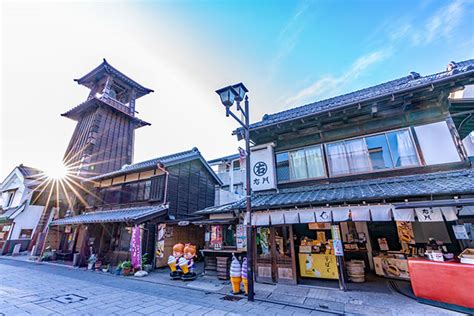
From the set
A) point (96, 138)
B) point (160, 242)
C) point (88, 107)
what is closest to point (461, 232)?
point (160, 242)

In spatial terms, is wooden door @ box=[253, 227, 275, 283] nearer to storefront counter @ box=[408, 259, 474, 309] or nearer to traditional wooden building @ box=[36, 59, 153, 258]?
storefront counter @ box=[408, 259, 474, 309]

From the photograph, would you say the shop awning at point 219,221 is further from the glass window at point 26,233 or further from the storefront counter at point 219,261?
the glass window at point 26,233

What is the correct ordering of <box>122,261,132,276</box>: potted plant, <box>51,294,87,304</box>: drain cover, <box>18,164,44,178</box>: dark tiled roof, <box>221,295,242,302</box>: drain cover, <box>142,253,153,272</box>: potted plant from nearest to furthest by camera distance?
<box>51,294,87,304</box>: drain cover → <box>221,295,242,302</box>: drain cover → <box>122,261,132,276</box>: potted plant → <box>142,253,153,272</box>: potted plant → <box>18,164,44,178</box>: dark tiled roof

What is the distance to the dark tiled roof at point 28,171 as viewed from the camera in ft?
81.9

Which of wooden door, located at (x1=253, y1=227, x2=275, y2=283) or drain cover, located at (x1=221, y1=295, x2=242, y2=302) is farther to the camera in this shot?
wooden door, located at (x1=253, y1=227, x2=275, y2=283)

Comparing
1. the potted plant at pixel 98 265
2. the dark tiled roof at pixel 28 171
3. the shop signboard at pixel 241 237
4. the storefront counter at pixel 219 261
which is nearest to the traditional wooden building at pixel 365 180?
the shop signboard at pixel 241 237

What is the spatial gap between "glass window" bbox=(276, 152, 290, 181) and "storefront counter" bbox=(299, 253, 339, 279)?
12.0 ft

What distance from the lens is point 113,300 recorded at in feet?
24.3

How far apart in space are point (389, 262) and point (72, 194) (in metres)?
26.2

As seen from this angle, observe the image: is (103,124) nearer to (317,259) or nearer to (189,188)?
(189,188)

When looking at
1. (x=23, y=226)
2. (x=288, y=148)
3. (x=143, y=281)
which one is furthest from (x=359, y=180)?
(x=23, y=226)

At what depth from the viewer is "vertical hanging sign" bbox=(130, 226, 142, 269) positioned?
39.8 ft

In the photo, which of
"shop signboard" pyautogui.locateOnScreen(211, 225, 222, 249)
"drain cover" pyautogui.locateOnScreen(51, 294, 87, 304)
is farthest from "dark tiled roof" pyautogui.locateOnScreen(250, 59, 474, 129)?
"drain cover" pyautogui.locateOnScreen(51, 294, 87, 304)

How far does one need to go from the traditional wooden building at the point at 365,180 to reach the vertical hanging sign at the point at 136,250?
15.5 ft
